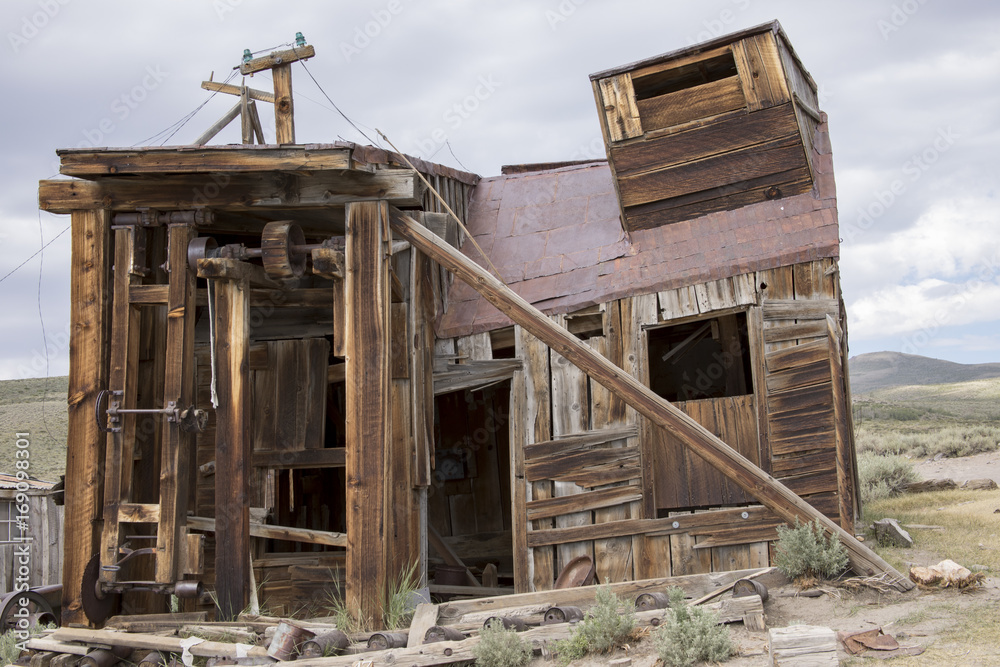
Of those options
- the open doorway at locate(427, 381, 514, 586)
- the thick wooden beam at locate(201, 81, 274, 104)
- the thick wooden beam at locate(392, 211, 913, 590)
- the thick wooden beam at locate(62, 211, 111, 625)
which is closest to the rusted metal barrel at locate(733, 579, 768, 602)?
the thick wooden beam at locate(392, 211, 913, 590)

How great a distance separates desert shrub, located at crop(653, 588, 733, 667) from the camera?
4855mm

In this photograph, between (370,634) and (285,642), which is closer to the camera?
(285,642)

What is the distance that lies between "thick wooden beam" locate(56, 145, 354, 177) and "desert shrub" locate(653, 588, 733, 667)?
4336 mm

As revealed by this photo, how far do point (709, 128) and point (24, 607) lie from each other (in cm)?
811

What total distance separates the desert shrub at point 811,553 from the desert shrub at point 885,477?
706 centimetres

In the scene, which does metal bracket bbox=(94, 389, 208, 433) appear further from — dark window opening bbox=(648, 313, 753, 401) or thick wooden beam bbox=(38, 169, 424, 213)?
dark window opening bbox=(648, 313, 753, 401)

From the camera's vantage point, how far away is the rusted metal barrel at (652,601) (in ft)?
19.6

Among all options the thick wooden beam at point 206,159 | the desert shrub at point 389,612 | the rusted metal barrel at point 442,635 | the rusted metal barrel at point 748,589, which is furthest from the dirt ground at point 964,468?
the thick wooden beam at point 206,159

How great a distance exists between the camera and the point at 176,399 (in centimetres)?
710

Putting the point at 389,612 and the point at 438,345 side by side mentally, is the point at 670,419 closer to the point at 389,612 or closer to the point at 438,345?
the point at 389,612

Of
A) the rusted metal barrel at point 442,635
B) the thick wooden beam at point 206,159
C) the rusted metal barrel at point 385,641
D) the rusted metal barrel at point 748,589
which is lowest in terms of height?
the rusted metal barrel at point 385,641

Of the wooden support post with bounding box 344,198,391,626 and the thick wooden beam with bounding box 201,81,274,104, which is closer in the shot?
the wooden support post with bounding box 344,198,391,626

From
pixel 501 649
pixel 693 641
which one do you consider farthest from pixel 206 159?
pixel 693 641

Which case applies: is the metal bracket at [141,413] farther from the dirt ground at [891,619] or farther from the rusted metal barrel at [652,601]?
the rusted metal barrel at [652,601]
